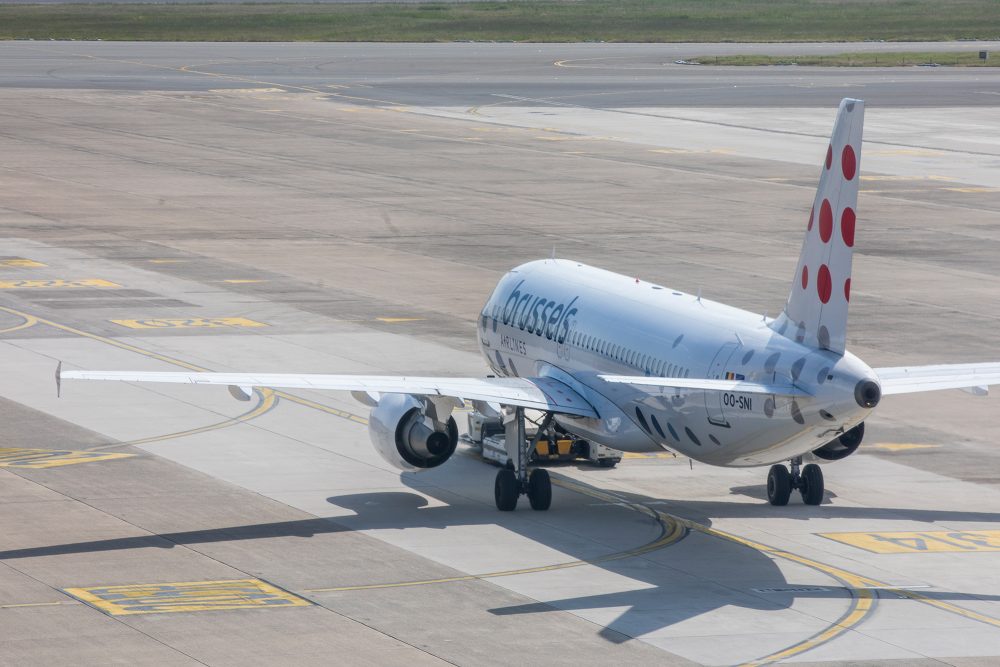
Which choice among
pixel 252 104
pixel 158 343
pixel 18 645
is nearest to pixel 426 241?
pixel 158 343

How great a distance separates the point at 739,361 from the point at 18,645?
1515 cm

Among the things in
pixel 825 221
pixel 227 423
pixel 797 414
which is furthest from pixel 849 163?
pixel 227 423

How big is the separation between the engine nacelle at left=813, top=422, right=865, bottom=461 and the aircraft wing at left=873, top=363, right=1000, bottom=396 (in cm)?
112

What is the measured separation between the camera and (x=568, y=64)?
570 ft

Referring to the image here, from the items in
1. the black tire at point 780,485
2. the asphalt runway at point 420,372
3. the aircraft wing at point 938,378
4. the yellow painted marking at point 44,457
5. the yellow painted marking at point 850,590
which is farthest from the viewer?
the yellow painted marking at point 44,457

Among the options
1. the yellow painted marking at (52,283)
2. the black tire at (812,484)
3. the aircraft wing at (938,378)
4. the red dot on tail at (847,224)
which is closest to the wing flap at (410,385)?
the black tire at (812,484)

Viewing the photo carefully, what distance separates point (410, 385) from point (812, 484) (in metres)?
9.47

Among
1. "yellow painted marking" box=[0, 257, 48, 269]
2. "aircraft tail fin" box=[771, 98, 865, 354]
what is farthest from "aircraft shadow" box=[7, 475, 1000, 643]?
"yellow painted marking" box=[0, 257, 48, 269]

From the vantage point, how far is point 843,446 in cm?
3538

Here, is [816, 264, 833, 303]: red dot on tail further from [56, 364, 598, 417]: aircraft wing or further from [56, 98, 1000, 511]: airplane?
[56, 364, 598, 417]: aircraft wing

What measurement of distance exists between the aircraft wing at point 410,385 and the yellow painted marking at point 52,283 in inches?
1178

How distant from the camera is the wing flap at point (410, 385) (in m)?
33.2

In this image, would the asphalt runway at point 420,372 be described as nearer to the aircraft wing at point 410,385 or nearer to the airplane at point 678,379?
the airplane at point 678,379

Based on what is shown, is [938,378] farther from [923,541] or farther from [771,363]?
[771,363]
